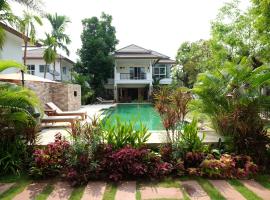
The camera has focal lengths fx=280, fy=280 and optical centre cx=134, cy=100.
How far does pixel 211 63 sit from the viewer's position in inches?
805

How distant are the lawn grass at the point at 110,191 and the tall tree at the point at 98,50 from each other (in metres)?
30.2

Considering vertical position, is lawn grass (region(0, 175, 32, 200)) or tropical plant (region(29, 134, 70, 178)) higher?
tropical plant (region(29, 134, 70, 178))

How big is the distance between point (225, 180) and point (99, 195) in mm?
2499

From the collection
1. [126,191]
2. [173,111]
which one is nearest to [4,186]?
[126,191]

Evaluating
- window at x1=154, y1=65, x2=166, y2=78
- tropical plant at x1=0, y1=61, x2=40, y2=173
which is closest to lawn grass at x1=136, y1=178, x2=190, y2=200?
tropical plant at x1=0, y1=61, x2=40, y2=173

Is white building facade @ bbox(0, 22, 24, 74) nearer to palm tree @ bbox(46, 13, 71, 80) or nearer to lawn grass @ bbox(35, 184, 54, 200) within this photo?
lawn grass @ bbox(35, 184, 54, 200)

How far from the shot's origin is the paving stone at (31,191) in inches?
189

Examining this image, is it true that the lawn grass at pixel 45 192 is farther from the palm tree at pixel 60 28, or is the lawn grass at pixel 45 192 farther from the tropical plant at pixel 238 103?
the palm tree at pixel 60 28

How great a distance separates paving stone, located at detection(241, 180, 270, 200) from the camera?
4758 millimetres

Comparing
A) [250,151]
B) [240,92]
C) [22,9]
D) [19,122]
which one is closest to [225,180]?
[250,151]

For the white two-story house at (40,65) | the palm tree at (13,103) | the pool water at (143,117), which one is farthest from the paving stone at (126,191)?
the white two-story house at (40,65)

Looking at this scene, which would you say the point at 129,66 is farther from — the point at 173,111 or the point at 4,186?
the point at 4,186

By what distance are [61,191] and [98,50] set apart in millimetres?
30844

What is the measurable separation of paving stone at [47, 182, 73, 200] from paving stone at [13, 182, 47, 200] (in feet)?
0.90
